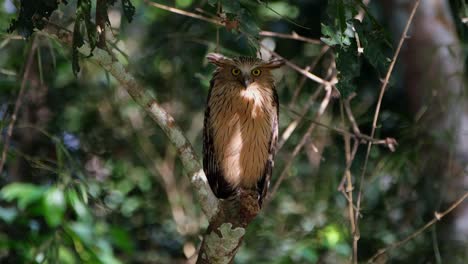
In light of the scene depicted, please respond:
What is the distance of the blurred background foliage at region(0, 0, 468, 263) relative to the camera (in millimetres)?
4184

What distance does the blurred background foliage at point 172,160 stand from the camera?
13.7 feet

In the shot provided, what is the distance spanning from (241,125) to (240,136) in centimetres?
7

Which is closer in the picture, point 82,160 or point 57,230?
point 57,230

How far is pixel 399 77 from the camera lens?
5.58 m

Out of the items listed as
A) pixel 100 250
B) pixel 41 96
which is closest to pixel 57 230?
pixel 100 250

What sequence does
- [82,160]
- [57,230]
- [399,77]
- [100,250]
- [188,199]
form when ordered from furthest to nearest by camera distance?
[188,199] < [399,77] < [82,160] < [100,250] < [57,230]

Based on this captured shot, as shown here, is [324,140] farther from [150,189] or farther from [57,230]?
[57,230]

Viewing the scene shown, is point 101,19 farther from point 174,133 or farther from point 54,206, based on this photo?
point 54,206

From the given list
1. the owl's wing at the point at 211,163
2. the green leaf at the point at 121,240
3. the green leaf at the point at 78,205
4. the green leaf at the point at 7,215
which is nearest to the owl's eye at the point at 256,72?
the owl's wing at the point at 211,163

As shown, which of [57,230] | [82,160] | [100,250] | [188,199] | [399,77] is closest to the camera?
[57,230]

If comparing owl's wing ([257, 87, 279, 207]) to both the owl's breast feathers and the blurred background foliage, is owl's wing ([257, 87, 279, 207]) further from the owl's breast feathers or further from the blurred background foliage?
the blurred background foliage

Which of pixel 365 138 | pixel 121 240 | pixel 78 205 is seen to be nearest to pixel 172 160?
pixel 121 240

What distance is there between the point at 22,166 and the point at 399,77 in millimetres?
2803

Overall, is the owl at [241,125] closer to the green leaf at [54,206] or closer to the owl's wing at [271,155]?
the owl's wing at [271,155]
